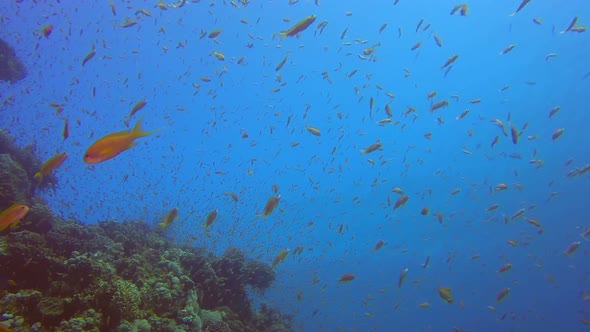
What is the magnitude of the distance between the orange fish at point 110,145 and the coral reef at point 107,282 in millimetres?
2645

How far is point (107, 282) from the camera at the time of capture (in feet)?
16.9

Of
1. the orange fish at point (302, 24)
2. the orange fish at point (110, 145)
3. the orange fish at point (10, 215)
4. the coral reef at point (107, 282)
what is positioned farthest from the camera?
the orange fish at point (302, 24)

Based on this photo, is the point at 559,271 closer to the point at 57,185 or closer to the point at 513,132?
the point at 513,132

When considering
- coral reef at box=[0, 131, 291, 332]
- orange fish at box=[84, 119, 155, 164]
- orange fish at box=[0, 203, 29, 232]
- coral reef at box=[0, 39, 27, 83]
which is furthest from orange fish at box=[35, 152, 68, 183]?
coral reef at box=[0, 39, 27, 83]

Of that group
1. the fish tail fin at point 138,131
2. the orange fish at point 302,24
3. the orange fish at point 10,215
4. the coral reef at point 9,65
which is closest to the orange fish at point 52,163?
the orange fish at point 10,215

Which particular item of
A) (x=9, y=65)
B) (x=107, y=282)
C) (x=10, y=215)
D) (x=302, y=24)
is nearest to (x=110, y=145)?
(x=10, y=215)

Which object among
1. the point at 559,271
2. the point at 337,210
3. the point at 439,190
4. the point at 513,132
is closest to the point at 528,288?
the point at 559,271

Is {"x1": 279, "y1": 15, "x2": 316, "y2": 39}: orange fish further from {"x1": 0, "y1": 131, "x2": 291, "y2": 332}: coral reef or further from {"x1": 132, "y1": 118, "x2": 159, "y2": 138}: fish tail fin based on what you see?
{"x1": 0, "y1": 131, "x2": 291, "y2": 332}: coral reef

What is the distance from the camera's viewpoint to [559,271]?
163ft

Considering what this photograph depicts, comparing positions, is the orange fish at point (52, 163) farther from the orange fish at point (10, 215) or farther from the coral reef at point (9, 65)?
the coral reef at point (9, 65)

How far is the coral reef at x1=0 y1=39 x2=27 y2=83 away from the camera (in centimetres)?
1463

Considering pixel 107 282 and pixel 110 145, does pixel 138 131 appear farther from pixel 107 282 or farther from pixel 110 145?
pixel 107 282

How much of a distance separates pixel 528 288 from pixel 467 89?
31900 mm

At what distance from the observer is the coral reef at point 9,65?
48.0ft
